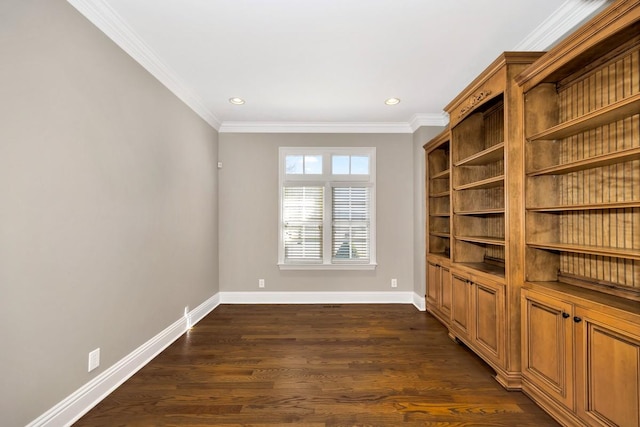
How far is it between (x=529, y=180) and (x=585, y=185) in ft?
1.11

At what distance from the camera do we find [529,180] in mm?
2244

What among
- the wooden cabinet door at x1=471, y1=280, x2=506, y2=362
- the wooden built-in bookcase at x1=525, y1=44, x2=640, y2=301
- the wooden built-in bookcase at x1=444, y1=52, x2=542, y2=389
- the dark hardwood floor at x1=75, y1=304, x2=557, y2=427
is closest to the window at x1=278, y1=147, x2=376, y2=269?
the dark hardwood floor at x1=75, y1=304, x2=557, y2=427

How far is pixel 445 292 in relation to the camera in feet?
11.7

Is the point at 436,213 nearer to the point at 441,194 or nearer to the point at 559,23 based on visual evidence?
the point at 441,194

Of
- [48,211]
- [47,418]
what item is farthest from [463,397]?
[48,211]

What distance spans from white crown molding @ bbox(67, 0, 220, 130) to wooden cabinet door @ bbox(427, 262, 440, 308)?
3.57 metres

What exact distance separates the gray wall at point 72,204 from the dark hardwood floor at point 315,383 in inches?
16.6

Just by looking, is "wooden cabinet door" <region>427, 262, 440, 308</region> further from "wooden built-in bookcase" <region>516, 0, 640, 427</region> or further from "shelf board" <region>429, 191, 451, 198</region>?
"wooden built-in bookcase" <region>516, 0, 640, 427</region>

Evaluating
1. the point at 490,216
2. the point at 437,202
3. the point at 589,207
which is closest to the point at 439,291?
the point at 490,216

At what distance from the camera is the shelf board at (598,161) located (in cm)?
158

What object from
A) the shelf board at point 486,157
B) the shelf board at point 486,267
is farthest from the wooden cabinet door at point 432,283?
the shelf board at point 486,157

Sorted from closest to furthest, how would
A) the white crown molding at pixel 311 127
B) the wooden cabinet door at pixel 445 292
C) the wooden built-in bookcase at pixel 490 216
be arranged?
the wooden built-in bookcase at pixel 490 216 → the wooden cabinet door at pixel 445 292 → the white crown molding at pixel 311 127

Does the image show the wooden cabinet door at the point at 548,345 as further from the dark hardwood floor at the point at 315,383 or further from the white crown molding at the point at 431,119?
the white crown molding at the point at 431,119

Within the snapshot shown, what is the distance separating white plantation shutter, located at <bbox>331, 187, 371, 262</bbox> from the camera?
15.4ft
